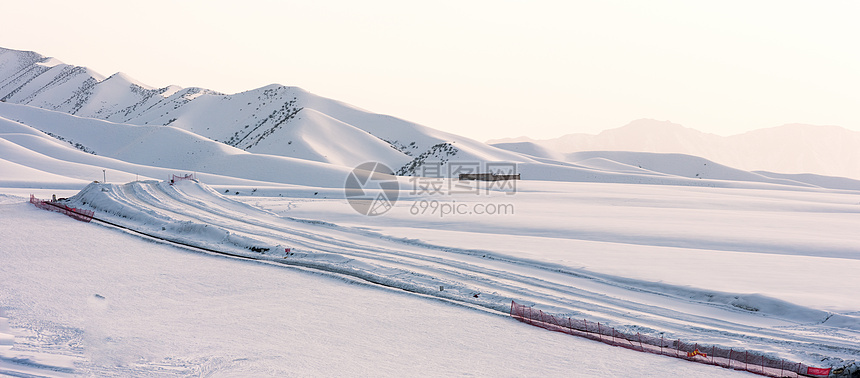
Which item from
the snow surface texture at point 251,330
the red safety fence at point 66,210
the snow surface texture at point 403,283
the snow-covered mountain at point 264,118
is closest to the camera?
the snow surface texture at point 251,330

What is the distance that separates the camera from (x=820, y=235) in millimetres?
31953

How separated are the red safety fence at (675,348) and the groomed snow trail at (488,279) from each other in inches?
19.3

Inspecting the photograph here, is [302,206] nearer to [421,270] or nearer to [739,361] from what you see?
[421,270]

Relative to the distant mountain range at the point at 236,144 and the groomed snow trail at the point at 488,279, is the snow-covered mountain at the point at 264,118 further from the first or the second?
the groomed snow trail at the point at 488,279

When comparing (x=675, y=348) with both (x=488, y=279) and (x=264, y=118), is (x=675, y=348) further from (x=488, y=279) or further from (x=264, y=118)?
(x=264, y=118)

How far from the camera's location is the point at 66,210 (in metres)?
35.0

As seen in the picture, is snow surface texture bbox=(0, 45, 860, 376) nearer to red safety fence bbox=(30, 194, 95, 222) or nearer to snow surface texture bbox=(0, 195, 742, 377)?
snow surface texture bbox=(0, 195, 742, 377)

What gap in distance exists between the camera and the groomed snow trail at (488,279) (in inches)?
648

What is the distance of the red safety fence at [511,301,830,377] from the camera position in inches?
564

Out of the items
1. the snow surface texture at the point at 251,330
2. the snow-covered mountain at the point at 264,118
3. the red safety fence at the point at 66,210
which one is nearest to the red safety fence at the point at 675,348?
the snow surface texture at the point at 251,330

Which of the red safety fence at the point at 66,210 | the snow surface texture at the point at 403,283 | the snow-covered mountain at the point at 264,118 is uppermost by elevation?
Result: the snow-covered mountain at the point at 264,118

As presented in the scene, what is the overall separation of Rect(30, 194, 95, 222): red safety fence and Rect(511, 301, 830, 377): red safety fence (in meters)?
28.4

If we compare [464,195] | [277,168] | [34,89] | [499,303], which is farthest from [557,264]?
[34,89]

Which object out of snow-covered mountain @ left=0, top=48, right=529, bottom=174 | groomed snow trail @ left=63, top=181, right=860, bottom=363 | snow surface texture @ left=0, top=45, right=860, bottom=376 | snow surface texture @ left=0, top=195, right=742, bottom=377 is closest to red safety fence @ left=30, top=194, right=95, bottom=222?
snow surface texture @ left=0, top=45, right=860, bottom=376
